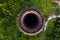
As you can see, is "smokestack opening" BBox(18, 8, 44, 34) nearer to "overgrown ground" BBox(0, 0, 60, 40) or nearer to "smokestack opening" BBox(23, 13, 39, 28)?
"smokestack opening" BBox(23, 13, 39, 28)

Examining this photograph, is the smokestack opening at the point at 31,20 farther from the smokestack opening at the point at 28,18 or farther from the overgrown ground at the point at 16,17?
the overgrown ground at the point at 16,17

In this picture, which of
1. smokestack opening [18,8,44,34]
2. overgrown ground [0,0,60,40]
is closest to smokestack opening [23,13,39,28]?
smokestack opening [18,8,44,34]

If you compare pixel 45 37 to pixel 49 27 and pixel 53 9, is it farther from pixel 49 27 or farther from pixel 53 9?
pixel 53 9

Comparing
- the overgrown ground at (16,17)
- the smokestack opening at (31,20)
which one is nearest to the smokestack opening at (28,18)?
the smokestack opening at (31,20)

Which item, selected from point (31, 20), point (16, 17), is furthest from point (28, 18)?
point (16, 17)

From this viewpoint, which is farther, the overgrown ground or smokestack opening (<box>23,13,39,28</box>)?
the overgrown ground

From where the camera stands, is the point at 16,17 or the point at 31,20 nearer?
the point at 31,20

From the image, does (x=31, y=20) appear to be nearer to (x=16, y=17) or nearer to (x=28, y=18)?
(x=28, y=18)

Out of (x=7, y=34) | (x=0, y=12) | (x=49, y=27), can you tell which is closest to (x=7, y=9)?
(x=0, y=12)
